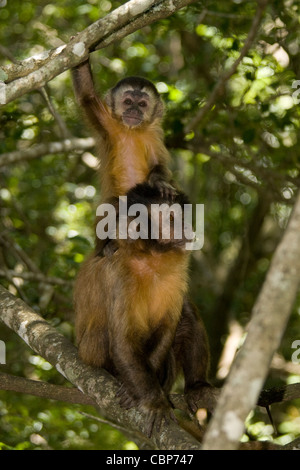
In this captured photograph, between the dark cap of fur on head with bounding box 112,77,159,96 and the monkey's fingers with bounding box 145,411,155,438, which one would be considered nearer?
the monkey's fingers with bounding box 145,411,155,438

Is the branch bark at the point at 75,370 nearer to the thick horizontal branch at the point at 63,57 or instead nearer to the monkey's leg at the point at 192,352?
the monkey's leg at the point at 192,352

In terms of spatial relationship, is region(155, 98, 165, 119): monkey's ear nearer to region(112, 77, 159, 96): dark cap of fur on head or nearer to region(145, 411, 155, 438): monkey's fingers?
region(112, 77, 159, 96): dark cap of fur on head

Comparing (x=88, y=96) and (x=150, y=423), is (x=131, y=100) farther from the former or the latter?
(x=150, y=423)

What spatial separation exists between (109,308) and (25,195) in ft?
19.4

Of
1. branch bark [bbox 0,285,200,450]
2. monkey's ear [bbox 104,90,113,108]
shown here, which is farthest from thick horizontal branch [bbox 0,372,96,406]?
monkey's ear [bbox 104,90,113,108]

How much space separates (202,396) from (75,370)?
4.35ft

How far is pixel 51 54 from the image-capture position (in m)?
4.87

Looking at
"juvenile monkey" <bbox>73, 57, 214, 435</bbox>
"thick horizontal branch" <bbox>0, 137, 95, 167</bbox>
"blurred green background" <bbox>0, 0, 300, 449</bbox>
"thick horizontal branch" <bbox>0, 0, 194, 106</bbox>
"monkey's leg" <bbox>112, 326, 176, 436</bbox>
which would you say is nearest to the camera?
"thick horizontal branch" <bbox>0, 0, 194, 106</bbox>

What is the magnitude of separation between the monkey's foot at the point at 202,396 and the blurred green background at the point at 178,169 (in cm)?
147

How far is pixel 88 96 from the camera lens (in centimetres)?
734

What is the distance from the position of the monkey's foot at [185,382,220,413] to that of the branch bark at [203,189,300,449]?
3406 millimetres

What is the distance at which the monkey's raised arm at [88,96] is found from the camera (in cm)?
709

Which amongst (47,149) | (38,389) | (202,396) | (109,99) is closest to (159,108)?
(109,99)

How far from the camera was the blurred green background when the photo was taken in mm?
8227
